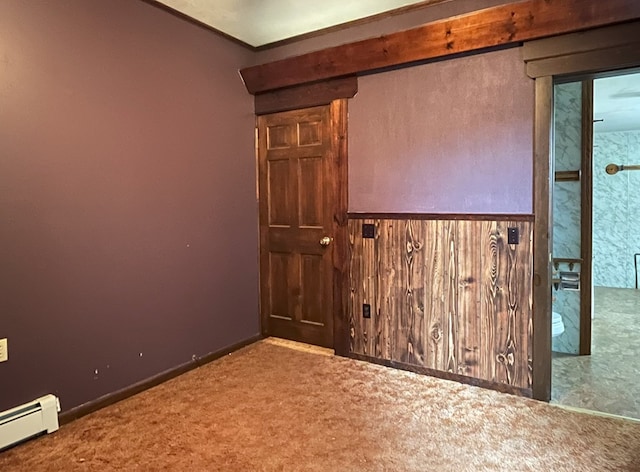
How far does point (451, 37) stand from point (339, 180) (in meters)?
1.22

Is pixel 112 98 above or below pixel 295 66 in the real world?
below

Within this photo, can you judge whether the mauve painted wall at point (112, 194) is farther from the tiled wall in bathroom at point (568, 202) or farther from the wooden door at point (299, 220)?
the tiled wall in bathroom at point (568, 202)

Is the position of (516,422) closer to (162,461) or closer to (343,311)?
(343,311)

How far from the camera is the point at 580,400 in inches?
103

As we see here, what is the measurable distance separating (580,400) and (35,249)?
316 centimetres

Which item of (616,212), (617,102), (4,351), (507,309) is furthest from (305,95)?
(616,212)

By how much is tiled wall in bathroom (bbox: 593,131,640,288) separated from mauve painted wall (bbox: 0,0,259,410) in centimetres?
568

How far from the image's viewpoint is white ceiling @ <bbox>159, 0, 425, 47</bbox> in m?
2.95

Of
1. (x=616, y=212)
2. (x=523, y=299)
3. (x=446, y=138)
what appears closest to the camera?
(x=523, y=299)

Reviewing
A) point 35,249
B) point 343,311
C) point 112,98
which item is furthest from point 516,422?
point 112,98

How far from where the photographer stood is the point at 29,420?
220 cm

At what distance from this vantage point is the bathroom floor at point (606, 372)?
8.48ft

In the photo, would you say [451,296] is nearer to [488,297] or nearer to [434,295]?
[434,295]

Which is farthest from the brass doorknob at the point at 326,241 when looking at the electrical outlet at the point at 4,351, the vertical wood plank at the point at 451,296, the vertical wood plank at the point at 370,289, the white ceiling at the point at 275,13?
the electrical outlet at the point at 4,351
